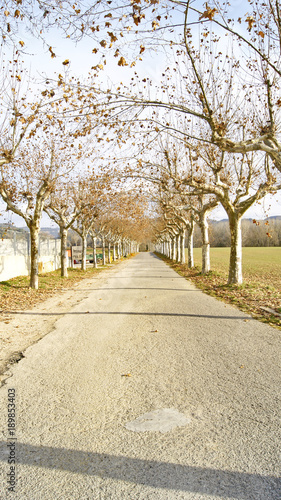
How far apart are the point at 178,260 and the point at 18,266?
23.7m

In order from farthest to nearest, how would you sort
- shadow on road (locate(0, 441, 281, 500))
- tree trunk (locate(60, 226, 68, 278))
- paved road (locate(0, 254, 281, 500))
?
tree trunk (locate(60, 226, 68, 278)), paved road (locate(0, 254, 281, 500)), shadow on road (locate(0, 441, 281, 500))

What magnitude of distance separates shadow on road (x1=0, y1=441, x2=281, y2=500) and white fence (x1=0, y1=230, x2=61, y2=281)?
15070 mm

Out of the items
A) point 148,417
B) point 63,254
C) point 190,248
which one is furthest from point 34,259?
point 190,248

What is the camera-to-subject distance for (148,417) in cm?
376

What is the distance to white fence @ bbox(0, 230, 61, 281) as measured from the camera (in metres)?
19.2

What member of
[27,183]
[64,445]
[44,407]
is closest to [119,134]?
[44,407]

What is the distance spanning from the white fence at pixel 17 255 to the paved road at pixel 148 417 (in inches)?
501

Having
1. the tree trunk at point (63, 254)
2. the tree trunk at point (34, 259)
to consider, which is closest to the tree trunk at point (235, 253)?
the tree trunk at point (34, 259)

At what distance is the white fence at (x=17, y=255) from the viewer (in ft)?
63.1

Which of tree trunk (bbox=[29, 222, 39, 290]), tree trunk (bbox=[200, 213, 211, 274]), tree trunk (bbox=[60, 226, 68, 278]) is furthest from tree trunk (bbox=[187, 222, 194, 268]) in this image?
tree trunk (bbox=[29, 222, 39, 290])

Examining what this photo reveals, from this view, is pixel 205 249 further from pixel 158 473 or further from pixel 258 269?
pixel 158 473

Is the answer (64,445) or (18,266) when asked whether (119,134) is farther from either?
(18,266)

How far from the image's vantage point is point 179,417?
3734 millimetres

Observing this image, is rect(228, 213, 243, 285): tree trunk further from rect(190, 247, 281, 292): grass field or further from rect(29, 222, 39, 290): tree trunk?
rect(29, 222, 39, 290): tree trunk
